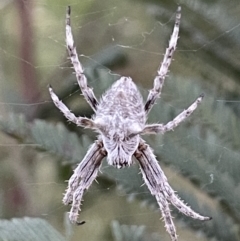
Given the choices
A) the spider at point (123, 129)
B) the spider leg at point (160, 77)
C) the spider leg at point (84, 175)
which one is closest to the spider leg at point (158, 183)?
the spider at point (123, 129)

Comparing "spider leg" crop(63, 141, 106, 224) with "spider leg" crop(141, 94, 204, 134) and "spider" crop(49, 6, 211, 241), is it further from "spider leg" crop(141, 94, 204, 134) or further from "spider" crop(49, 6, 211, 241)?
"spider leg" crop(141, 94, 204, 134)

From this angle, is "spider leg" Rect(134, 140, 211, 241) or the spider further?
"spider leg" Rect(134, 140, 211, 241)

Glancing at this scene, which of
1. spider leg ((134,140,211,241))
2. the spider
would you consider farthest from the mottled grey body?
spider leg ((134,140,211,241))

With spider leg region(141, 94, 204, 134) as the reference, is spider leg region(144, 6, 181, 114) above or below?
above

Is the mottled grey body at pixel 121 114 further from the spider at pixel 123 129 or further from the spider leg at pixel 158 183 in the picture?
the spider leg at pixel 158 183

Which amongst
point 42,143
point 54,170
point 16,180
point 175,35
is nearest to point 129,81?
point 175,35

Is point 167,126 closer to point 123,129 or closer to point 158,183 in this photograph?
point 123,129

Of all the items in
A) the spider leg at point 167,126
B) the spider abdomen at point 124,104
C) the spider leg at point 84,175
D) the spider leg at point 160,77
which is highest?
the spider leg at point 160,77
